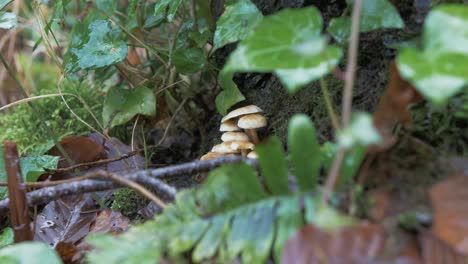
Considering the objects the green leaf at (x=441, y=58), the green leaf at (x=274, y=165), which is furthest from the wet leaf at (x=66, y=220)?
the green leaf at (x=441, y=58)

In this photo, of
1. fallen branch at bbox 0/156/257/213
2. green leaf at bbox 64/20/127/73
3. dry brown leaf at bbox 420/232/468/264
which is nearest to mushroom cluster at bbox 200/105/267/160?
fallen branch at bbox 0/156/257/213

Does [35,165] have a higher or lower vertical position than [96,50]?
lower

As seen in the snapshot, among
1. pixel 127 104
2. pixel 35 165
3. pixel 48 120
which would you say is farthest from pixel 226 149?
pixel 48 120

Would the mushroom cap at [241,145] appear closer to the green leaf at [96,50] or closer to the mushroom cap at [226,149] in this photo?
the mushroom cap at [226,149]

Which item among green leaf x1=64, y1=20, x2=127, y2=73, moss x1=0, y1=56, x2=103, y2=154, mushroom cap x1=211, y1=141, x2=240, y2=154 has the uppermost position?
green leaf x1=64, y1=20, x2=127, y2=73

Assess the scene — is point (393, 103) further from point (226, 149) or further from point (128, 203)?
point (128, 203)

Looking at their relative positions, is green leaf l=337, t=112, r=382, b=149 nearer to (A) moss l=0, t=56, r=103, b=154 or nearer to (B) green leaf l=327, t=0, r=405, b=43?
(B) green leaf l=327, t=0, r=405, b=43
